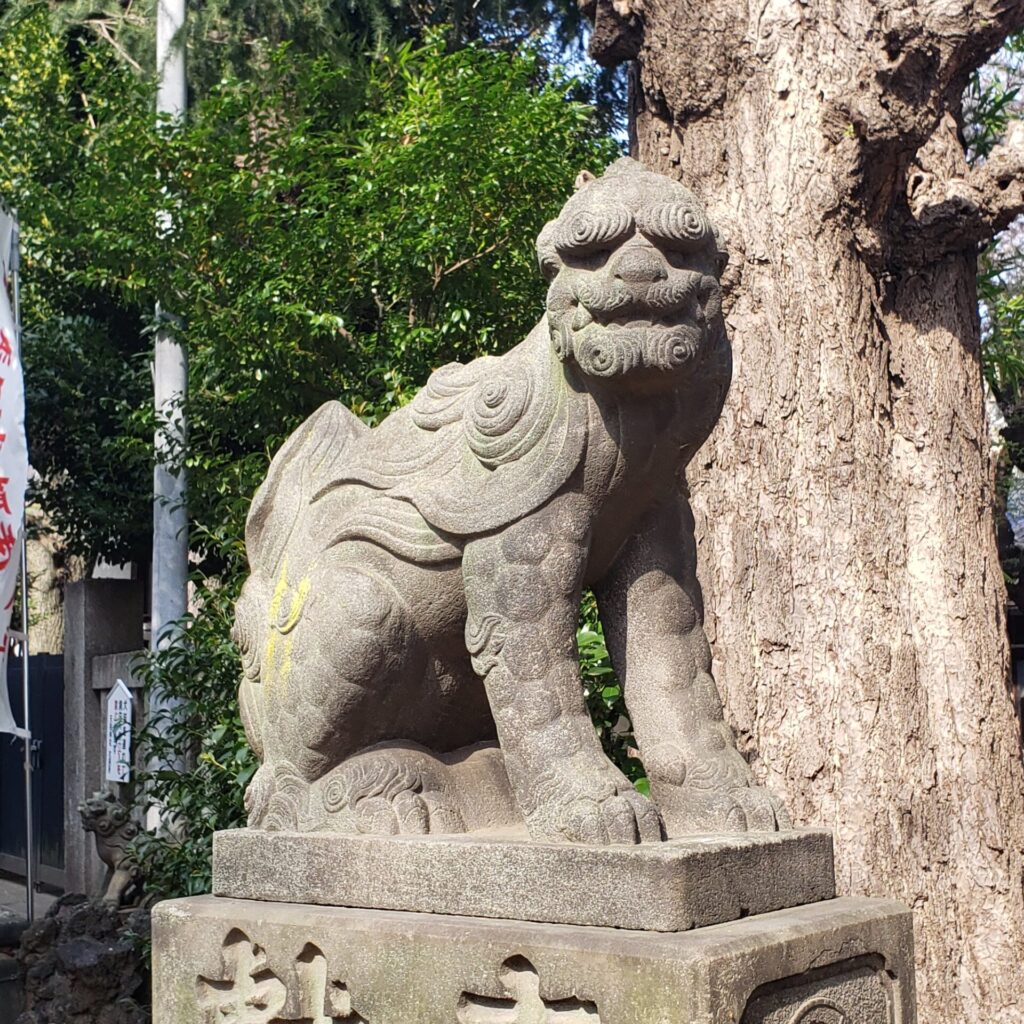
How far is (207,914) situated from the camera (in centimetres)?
294

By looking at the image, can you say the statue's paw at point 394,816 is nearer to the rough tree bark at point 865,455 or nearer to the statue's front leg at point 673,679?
the statue's front leg at point 673,679

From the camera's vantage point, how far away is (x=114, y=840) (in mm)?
7305

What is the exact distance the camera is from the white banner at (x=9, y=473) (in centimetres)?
568

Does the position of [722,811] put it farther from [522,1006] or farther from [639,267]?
[639,267]

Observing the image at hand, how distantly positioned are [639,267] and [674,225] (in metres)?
0.11

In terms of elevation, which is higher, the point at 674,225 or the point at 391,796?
the point at 674,225

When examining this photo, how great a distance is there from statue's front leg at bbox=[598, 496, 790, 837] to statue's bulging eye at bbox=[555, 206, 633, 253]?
1.87ft

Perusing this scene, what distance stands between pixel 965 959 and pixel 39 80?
7920 mm

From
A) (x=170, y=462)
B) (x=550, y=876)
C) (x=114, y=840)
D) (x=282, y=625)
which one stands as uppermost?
Answer: (x=170, y=462)

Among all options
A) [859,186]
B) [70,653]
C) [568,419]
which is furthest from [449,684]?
[70,653]

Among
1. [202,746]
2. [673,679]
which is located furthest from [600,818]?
[202,746]

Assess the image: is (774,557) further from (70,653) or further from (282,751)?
(70,653)

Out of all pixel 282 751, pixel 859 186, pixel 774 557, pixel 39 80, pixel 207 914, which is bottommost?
pixel 207 914

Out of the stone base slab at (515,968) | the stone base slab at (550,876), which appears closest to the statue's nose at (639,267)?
the stone base slab at (550,876)
